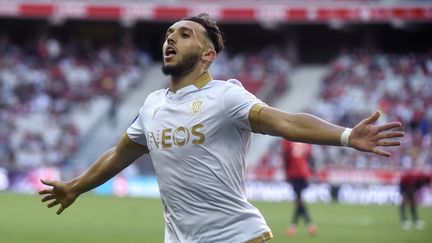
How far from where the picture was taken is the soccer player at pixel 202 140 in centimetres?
563

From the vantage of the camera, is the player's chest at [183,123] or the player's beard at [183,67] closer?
the player's chest at [183,123]

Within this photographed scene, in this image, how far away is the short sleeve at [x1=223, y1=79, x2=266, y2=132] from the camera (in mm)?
5512

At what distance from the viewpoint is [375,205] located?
2992 cm

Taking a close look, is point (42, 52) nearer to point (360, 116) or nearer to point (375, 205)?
point (360, 116)

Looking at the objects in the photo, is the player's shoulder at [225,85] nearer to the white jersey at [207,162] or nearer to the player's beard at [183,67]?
the white jersey at [207,162]

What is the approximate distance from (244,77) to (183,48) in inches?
1340

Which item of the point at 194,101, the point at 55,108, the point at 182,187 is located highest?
the point at 55,108

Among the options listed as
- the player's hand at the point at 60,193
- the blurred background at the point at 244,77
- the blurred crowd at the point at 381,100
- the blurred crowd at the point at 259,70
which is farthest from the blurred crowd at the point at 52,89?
the player's hand at the point at 60,193

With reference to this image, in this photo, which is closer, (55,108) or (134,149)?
(134,149)

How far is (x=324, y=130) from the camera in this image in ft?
17.4

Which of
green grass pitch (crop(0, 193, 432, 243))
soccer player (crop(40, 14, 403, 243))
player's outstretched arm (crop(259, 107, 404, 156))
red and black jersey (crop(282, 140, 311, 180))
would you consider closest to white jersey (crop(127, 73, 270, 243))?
soccer player (crop(40, 14, 403, 243))

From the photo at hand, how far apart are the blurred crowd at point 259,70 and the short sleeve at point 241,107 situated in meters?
32.2

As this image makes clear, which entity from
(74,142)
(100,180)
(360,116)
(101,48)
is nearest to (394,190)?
(360,116)

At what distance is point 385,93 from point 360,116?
2124 millimetres
